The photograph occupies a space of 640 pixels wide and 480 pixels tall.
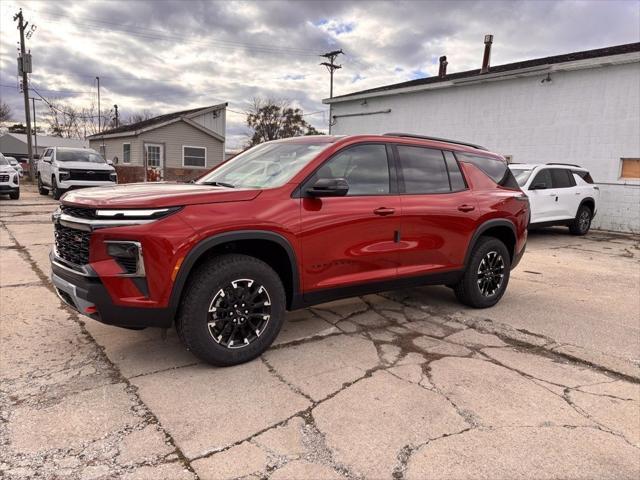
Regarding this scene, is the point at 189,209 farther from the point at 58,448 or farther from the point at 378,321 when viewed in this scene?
the point at 378,321

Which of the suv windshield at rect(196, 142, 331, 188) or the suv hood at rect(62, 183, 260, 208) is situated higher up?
the suv windshield at rect(196, 142, 331, 188)

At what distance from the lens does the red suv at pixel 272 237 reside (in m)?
3.05

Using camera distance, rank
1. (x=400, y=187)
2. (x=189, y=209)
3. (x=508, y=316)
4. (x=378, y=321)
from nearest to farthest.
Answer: (x=189, y=209) → (x=400, y=187) → (x=378, y=321) → (x=508, y=316)

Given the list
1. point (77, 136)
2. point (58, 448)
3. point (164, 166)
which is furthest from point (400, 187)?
point (77, 136)

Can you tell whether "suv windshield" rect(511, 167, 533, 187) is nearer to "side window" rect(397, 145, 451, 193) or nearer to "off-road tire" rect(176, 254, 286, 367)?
"side window" rect(397, 145, 451, 193)

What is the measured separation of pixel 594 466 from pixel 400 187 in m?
2.58

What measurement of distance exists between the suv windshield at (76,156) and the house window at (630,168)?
16.7m

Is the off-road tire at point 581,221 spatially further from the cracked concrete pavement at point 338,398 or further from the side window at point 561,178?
the cracked concrete pavement at point 338,398

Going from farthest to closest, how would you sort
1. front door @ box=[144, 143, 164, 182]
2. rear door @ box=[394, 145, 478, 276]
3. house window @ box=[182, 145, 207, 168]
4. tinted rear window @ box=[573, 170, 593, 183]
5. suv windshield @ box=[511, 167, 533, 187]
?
1. house window @ box=[182, 145, 207, 168]
2. front door @ box=[144, 143, 164, 182]
3. tinted rear window @ box=[573, 170, 593, 183]
4. suv windshield @ box=[511, 167, 533, 187]
5. rear door @ box=[394, 145, 478, 276]

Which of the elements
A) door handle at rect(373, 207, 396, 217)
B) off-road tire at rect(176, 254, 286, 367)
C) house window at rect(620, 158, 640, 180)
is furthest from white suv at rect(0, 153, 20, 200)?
house window at rect(620, 158, 640, 180)

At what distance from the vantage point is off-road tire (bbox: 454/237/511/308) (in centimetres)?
497

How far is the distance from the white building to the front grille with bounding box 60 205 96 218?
45.2 ft

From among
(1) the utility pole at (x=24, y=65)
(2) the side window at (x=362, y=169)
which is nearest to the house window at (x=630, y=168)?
(2) the side window at (x=362, y=169)

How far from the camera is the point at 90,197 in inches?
128
